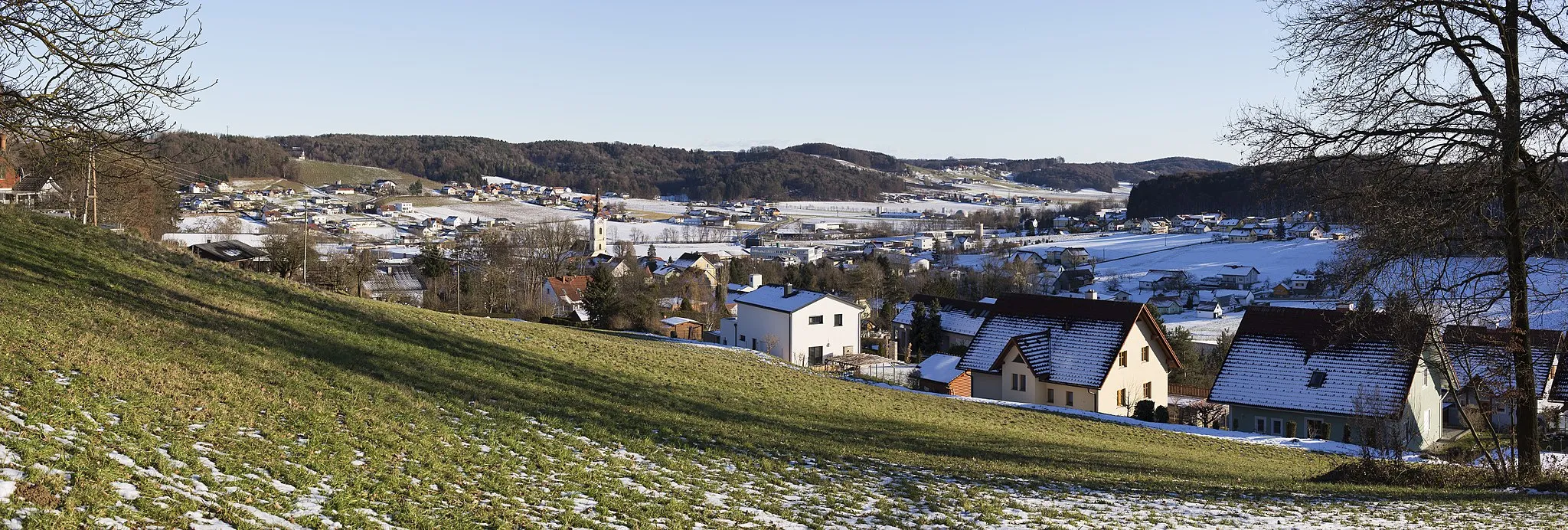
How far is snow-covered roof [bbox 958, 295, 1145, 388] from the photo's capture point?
37.9 meters

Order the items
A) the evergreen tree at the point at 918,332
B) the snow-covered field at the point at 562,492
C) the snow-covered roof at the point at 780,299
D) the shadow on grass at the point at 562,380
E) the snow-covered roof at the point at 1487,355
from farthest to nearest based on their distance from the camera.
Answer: the evergreen tree at the point at 918,332
the snow-covered roof at the point at 780,299
the shadow on grass at the point at 562,380
the snow-covered roof at the point at 1487,355
the snow-covered field at the point at 562,492

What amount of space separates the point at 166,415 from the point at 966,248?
147m

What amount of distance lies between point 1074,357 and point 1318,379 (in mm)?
8206

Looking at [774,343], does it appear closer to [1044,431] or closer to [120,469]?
[1044,431]

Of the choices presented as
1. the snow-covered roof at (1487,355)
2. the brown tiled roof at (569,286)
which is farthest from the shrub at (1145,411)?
the brown tiled roof at (569,286)

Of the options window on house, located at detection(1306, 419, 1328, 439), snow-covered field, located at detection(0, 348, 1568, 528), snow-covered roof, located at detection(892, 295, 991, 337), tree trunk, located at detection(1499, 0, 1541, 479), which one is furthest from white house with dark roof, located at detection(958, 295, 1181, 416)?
snow-covered field, located at detection(0, 348, 1568, 528)

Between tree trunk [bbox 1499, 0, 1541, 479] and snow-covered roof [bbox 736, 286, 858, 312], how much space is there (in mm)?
37639

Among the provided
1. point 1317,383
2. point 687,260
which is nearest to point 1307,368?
point 1317,383

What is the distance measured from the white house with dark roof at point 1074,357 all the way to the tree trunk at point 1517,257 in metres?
23.2

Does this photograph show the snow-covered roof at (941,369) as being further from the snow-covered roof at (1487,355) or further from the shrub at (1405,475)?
the snow-covered roof at (1487,355)

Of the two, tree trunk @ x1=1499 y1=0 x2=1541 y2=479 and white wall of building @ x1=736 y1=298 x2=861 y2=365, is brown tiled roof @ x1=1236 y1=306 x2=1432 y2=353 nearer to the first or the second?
tree trunk @ x1=1499 y1=0 x2=1541 y2=479

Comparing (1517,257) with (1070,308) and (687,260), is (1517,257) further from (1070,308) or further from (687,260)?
(687,260)

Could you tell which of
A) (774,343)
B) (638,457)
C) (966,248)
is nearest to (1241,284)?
(966,248)

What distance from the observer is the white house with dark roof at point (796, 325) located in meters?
50.4
